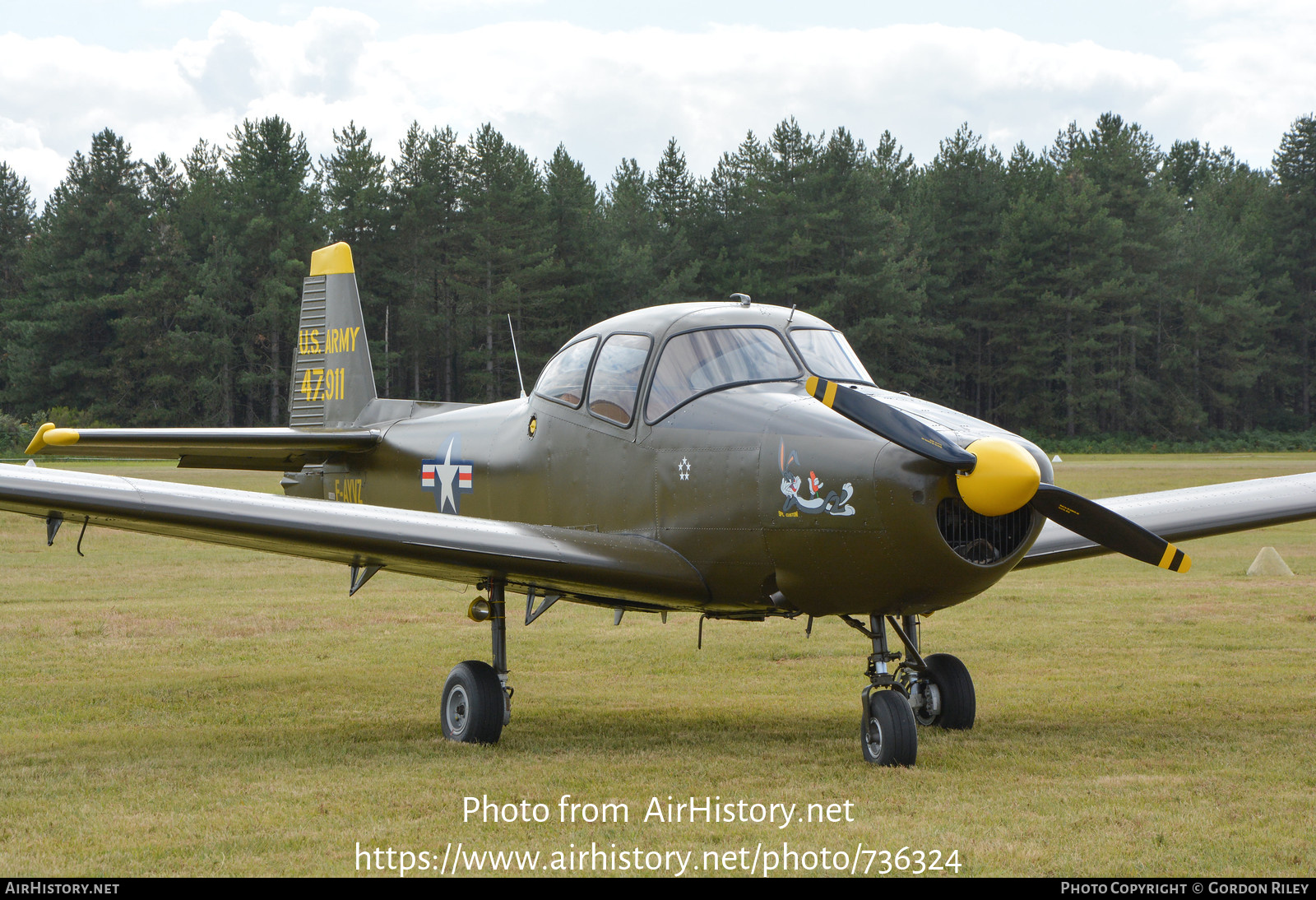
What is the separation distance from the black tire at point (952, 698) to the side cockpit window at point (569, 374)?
3.09 metres

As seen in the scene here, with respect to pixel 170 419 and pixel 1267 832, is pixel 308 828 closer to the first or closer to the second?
pixel 1267 832

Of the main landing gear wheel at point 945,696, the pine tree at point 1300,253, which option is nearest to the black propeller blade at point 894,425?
the main landing gear wheel at point 945,696

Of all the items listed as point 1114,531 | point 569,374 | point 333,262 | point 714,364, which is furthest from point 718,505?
point 333,262

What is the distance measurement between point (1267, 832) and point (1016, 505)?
187cm

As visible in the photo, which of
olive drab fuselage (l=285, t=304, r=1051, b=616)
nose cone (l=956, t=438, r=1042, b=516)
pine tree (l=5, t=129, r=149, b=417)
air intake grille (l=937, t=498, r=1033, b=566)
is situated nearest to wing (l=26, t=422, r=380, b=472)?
olive drab fuselage (l=285, t=304, r=1051, b=616)

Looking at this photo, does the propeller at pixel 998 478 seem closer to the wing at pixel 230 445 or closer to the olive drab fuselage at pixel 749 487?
the olive drab fuselage at pixel 749 487

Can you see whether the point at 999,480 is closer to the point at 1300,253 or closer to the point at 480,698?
the point at 480,698

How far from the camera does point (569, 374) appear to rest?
822 cm

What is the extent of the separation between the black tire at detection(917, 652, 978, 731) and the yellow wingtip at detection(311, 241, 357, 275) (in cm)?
743

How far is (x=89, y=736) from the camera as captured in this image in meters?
8.16

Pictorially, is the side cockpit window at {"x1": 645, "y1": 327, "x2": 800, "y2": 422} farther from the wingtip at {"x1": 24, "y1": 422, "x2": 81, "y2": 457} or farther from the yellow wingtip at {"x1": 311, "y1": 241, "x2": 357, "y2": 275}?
the yellow wingtip at {"x1": 311, "y1": 241, "x2": 357, "y2": 275}

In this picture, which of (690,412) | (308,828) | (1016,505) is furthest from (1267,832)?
(308,828)

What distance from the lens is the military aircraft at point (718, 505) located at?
20.2ft

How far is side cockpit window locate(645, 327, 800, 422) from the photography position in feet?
24.0
